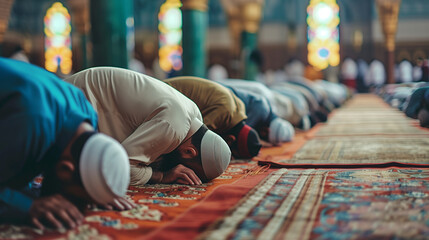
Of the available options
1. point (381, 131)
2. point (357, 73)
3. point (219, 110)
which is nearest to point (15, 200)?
point (219, 110)

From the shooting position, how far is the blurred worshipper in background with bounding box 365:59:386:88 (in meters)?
21.6

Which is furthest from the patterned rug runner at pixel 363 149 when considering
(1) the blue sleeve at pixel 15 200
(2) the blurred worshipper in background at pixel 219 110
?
(1) the blue sleeve at pixel 15 200

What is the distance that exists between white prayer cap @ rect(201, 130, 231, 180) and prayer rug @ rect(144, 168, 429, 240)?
0.77 ft

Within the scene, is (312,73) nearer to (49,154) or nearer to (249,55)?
(249,55)

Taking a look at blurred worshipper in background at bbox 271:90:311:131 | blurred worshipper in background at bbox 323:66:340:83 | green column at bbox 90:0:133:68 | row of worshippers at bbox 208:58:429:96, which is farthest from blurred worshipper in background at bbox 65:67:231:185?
blurred worshipper in background at bbox 323:66:340:83

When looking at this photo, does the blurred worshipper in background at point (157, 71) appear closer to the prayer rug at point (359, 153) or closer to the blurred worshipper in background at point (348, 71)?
the blurred worshipper in background at point (348, 71)

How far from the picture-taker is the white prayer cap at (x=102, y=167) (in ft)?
5.50

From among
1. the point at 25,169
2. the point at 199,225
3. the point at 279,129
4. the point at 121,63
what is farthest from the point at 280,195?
the point at 121,63

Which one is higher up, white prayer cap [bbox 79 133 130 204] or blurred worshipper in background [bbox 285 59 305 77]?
white prayer cap [bbox 79 133 130 204]

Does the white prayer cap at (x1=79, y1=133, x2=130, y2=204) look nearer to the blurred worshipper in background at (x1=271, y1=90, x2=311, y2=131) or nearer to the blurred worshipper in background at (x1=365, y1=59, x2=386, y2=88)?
the blurred worshipper in background at (x1=271, y1=90, x2=311, y2=131)

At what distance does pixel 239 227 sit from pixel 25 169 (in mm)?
779

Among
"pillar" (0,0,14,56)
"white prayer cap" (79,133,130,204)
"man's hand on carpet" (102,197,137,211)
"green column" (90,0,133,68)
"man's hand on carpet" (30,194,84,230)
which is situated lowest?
"man's hand on carpet" (102,197,137,211)

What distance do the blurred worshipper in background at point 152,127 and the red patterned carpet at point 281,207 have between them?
0.32 feet

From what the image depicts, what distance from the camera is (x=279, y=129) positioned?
466 centimetres
